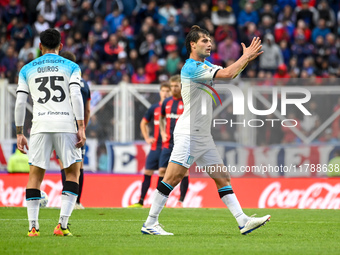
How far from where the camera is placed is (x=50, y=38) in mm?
8938

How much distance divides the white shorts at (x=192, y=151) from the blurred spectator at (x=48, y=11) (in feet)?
54.7

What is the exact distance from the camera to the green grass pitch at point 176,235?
7.78 meters

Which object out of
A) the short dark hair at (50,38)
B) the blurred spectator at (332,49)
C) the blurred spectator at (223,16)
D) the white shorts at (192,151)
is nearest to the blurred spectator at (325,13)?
the blurred spectator at (332,49)

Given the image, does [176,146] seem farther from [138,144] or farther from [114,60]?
[114,60]

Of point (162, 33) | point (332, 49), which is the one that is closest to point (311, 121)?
point (332, 49)

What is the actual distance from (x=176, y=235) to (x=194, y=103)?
5.64 feet

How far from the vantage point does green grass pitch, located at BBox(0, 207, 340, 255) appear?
7.78m

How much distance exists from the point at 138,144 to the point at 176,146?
973 centimetres

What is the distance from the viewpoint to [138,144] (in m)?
18.8

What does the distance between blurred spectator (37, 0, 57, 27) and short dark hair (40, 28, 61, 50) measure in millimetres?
16209

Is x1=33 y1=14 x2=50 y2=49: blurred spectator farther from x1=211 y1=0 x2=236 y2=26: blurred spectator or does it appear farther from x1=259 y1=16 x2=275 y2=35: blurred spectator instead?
x1=259 y1=16 x2=275 y2=35: blurred spectator

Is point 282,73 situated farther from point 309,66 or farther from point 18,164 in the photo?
point 18,164

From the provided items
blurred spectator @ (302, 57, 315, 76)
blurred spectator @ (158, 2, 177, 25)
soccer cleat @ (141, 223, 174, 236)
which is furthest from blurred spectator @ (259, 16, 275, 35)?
soccer cleat @ (141, 223, 174, 236)

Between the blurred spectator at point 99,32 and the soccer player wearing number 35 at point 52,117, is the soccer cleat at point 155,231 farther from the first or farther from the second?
the blurred spectator at point 99,32
